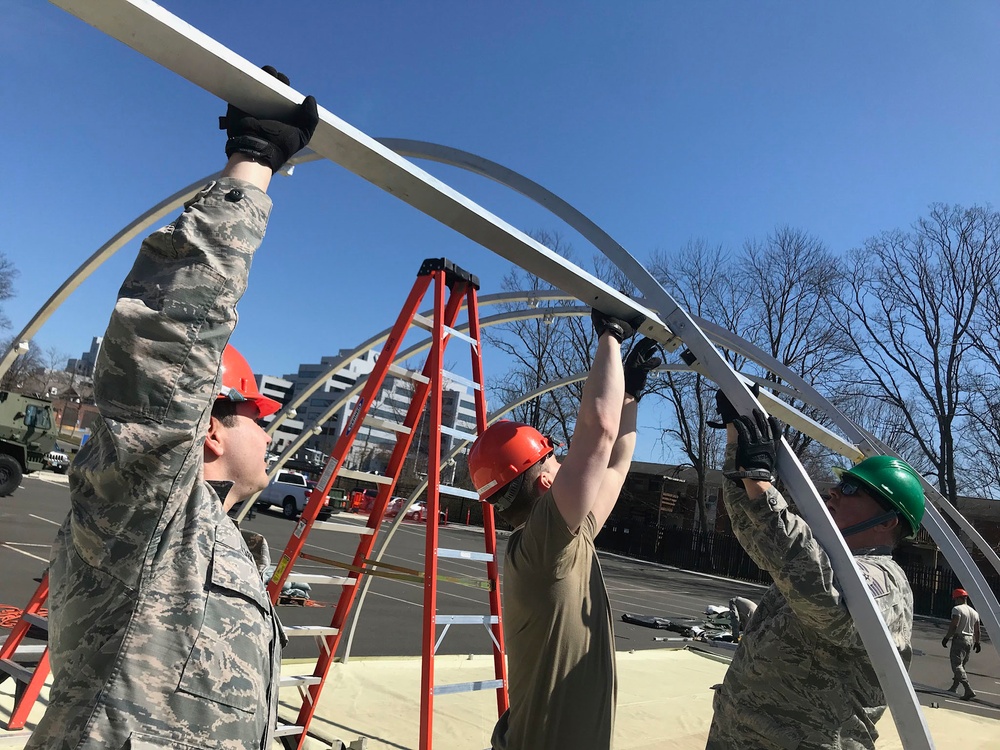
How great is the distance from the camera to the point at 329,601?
10.4m

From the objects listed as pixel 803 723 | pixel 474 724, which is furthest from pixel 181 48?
pixel 474 724

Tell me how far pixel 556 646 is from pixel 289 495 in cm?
2677

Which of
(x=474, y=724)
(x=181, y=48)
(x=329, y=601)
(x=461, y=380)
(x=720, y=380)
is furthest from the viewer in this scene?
(x=329, y=601)

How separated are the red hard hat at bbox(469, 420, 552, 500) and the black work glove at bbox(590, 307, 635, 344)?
0.42 meters

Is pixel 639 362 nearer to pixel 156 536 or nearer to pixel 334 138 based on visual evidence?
pixel 334 138

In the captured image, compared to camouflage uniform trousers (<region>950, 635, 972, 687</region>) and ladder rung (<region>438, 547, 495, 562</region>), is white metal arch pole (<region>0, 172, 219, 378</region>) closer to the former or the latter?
ladder rung (<region>438, 547, 495, 562</region>)

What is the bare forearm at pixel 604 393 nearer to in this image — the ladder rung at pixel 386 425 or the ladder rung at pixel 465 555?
the ladder rung at pixel 465 555

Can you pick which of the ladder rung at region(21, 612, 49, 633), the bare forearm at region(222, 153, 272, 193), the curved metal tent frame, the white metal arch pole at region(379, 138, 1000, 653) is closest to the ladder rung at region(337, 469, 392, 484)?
the ladder rung at region(21, 612, 49, 633)

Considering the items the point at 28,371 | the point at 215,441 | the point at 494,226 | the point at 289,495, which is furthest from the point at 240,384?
the point at 28,371

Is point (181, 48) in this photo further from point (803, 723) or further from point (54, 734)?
point (803, 723)

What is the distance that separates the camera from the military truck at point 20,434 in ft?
54.8

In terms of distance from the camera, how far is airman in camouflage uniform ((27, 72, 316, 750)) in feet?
3.84

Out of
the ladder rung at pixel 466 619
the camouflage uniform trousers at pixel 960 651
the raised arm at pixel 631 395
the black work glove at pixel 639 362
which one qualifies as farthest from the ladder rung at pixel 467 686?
the camouflage uniform trousers at pixel 960 651

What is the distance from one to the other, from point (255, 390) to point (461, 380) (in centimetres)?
218
